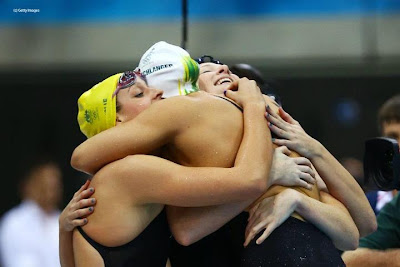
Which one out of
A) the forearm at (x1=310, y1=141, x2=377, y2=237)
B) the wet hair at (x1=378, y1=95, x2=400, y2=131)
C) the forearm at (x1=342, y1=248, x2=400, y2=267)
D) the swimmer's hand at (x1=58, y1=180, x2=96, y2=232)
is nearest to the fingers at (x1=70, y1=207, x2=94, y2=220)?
the swimmer's hand at (x1=58, y1=180, x2=96, y2=232)

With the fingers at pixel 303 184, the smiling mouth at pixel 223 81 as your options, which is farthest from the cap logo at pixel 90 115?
the fingers at pixel 303 184

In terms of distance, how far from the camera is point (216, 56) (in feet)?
21.6

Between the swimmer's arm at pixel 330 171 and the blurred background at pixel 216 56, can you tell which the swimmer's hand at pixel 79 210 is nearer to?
the swimmer's arm at pixel 330 171

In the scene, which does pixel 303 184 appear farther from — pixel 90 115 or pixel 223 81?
pixel 90 115

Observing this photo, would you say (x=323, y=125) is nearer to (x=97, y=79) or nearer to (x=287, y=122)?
(x=97, y=79)

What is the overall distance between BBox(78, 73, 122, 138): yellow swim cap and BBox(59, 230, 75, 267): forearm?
13.8 inches

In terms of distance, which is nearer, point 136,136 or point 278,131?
point 136,136

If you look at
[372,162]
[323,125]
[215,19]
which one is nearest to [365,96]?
[323,125]

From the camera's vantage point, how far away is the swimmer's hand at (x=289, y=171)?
8.13ft

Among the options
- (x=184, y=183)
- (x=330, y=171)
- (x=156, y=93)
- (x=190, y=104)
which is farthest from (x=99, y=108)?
(x=330, y=171)

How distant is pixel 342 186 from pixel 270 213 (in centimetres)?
33

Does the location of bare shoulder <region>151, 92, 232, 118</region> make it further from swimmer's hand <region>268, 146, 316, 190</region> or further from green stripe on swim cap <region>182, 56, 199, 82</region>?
swimmer's hand <region>268, 146, 316, 190</region>

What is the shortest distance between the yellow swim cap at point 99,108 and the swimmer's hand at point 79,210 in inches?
7.8

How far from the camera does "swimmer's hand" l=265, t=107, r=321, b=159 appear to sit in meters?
2.56
